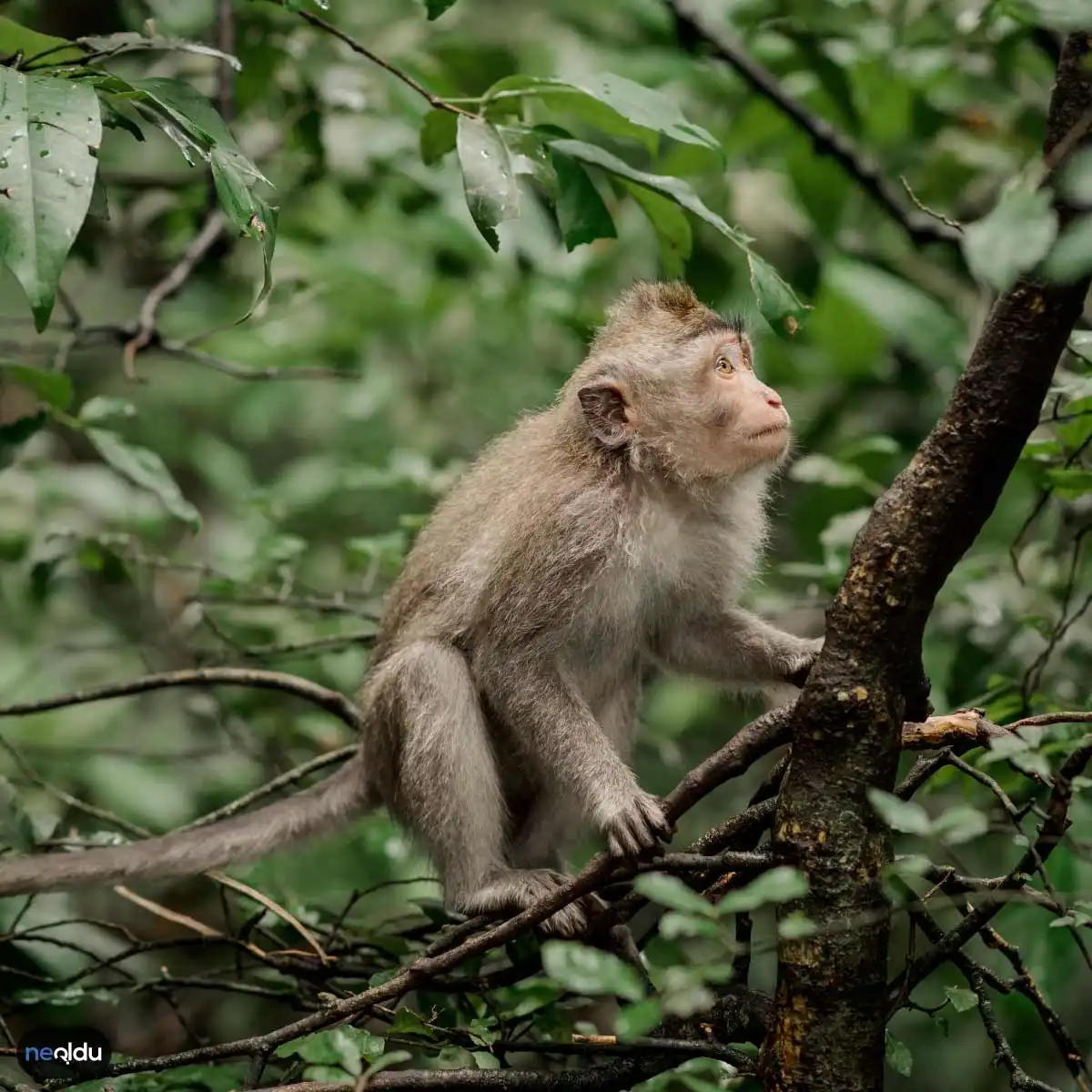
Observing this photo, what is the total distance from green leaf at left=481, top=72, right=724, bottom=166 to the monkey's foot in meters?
2.29

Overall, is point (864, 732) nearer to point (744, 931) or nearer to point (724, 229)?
point (744, 931)

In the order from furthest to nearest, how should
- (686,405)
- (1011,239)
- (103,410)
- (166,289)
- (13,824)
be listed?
(166,289)
(103,410)
(686,405)
(13,824)
(1011,239)

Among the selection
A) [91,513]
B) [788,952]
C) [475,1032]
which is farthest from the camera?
[91,513]

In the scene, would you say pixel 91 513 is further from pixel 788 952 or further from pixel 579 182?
pixel 788 952

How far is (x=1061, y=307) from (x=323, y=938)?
345 centimetres

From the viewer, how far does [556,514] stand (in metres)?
4.51

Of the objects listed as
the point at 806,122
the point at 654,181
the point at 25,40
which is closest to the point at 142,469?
the point at 25,40

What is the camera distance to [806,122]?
5559mm

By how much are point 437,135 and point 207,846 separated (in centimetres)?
259

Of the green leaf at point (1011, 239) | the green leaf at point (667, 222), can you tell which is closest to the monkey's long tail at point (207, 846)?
the green leaf at point (667, 222)

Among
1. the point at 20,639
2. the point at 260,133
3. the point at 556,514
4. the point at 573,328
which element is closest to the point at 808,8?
the point at 573,328

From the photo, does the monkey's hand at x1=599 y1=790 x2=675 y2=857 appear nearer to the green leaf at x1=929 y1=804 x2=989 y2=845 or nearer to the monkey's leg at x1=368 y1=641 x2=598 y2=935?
the monkey's leg at x1=368 y1=641 x2=598 y2=935

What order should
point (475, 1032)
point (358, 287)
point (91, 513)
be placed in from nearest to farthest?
point (475, 1032) → point (91, 513) → point (358, 287)

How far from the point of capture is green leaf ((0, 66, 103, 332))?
2.63 m
